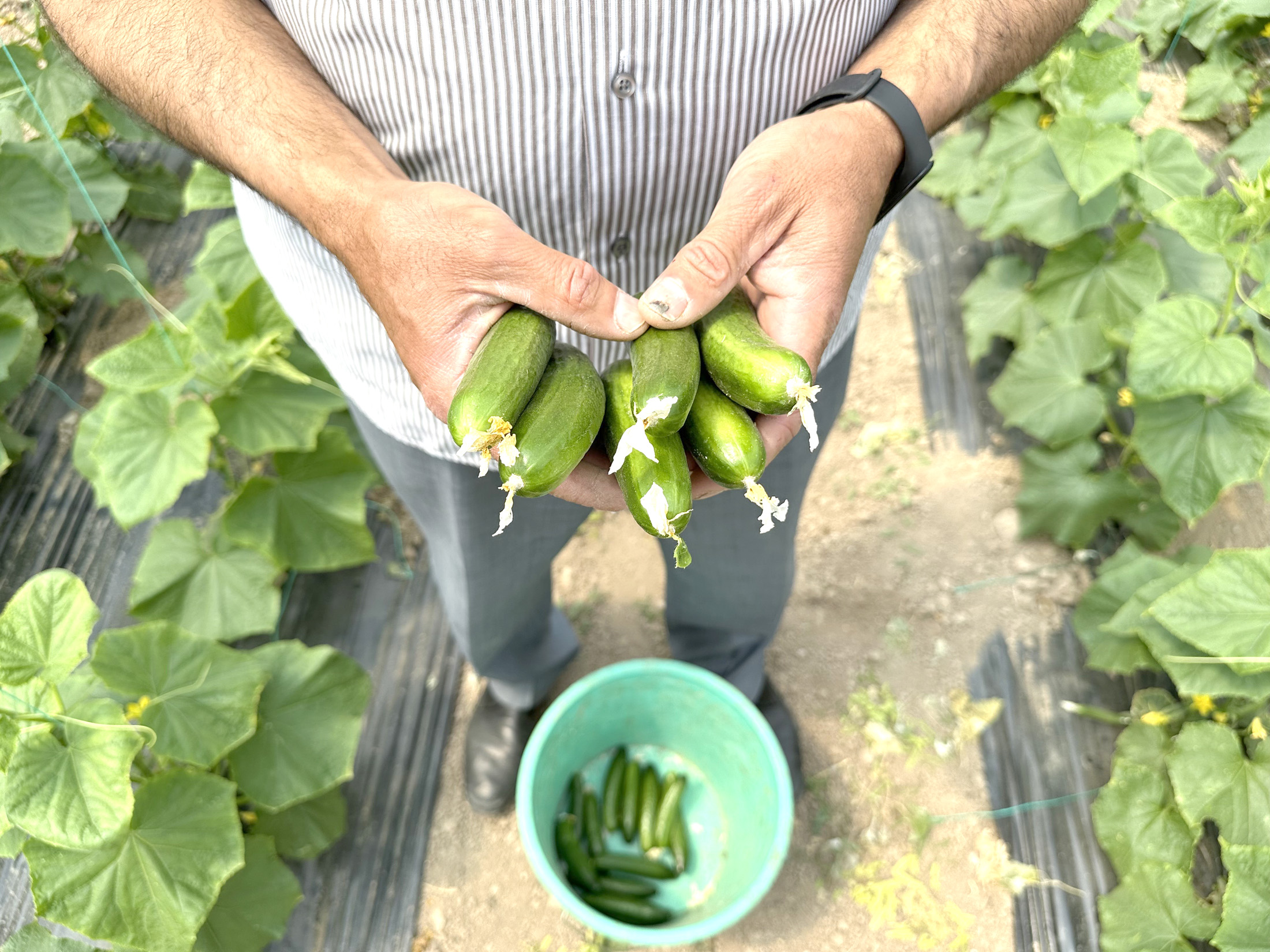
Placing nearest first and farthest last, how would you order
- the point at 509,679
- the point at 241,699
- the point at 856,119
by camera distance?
the point at 856,119 < the point at 241,699 < the point at 509,679

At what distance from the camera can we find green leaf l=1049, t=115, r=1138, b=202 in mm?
2721

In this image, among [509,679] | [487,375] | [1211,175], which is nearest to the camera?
[487,375]

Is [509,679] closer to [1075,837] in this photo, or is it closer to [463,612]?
[463,612]

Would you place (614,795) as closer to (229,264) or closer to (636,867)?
(636,867)

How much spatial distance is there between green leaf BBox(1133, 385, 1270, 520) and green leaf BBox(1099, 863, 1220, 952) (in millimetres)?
1091

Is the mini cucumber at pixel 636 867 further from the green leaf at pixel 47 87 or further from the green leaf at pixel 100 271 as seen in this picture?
the green leaf at pixel 47 87

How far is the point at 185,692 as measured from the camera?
7.00 feet

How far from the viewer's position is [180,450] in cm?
241

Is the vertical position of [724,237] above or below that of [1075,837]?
above

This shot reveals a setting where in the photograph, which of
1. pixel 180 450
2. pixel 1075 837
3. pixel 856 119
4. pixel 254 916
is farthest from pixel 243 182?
pixel 1075 837

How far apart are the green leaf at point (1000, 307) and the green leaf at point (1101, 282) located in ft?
0.29

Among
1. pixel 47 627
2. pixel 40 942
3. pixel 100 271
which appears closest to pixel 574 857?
pixel 40 942

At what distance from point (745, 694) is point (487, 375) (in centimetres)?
180

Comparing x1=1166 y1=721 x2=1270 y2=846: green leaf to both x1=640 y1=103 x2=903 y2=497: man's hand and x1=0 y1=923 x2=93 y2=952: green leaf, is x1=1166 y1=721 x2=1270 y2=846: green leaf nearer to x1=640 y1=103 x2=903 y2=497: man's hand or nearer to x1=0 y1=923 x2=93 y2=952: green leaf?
x1=640 y1=103 x2=903 y2=497: man's hand
